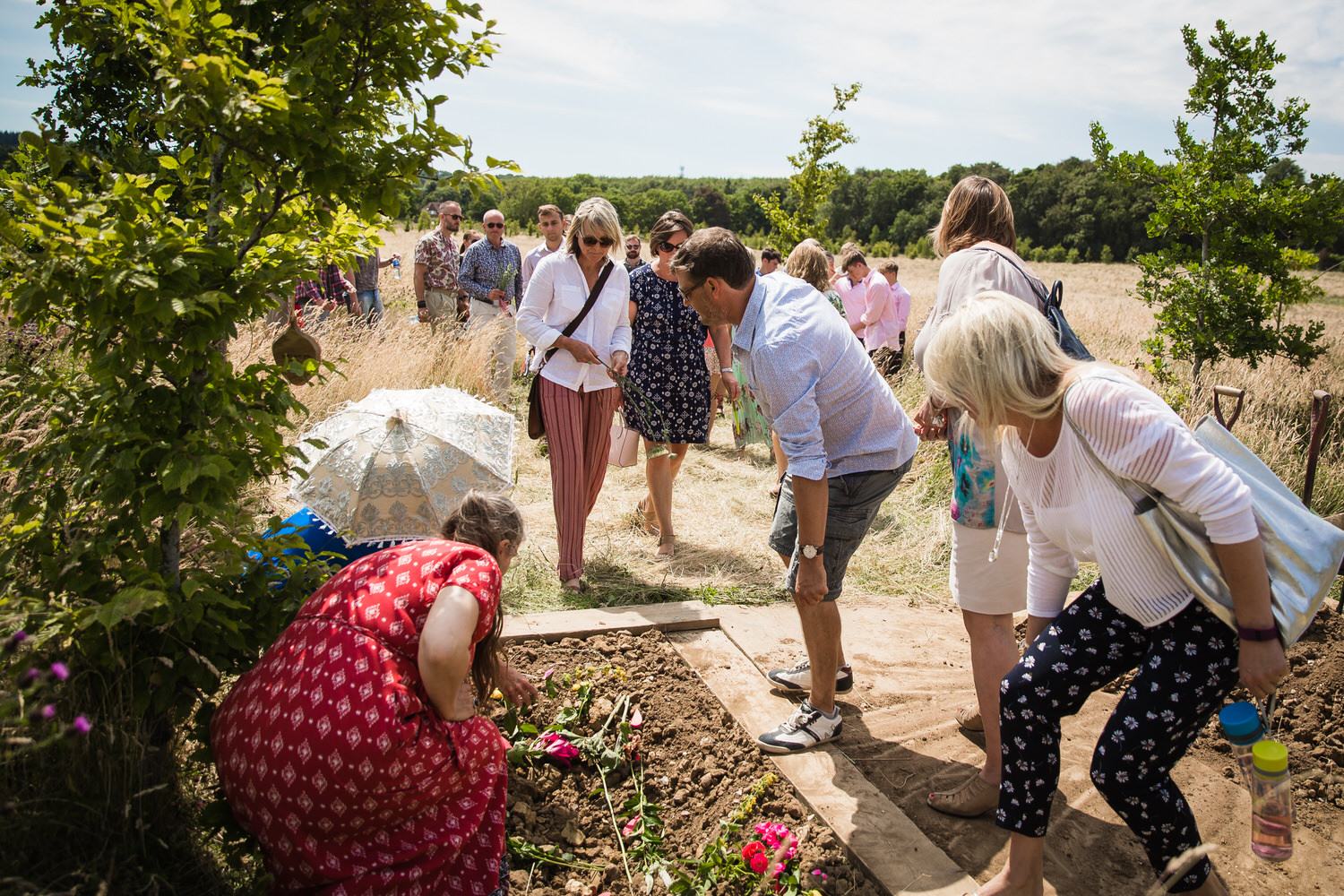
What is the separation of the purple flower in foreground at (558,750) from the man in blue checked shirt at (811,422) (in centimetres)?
67

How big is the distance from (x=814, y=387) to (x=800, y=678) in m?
1.30

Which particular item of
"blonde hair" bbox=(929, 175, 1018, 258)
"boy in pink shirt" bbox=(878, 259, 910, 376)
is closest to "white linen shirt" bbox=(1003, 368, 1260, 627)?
"blonde hair" bbox=(929, 175, 1018, 258)

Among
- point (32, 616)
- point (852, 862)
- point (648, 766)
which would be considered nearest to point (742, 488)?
point (648, 766)

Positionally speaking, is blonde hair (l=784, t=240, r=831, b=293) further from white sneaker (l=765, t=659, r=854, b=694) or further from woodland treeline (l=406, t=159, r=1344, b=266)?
woodland treeline (l=406, t=159, r=1344, b=266)

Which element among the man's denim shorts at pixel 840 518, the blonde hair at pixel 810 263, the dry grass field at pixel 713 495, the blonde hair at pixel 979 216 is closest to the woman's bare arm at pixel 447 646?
the man's denim shorts at pixel 840 518

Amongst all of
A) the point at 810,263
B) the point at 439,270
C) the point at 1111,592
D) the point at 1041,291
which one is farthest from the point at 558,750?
the point at 439,270

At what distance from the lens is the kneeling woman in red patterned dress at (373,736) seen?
6.16ft

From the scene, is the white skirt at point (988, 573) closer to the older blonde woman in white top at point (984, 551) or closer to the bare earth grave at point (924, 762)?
the older blonde woman in white top at point (984, 551)

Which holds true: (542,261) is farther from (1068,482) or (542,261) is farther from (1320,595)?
(1320,595)

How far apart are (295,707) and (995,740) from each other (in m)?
2.18

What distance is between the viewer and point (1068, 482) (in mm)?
2094

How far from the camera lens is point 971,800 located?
8.73ft

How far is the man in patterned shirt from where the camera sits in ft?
28.5

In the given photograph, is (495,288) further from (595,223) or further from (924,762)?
(924,762)
